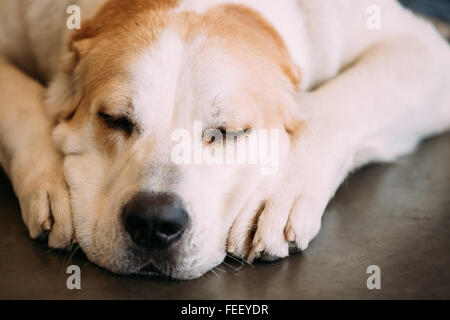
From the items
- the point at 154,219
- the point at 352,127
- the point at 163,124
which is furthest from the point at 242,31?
the point at 154,219

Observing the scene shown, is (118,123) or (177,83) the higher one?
(177,83)

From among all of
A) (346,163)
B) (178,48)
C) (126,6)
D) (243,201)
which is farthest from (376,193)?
(126,6)

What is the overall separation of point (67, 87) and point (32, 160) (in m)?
0.26

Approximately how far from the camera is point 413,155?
224cm

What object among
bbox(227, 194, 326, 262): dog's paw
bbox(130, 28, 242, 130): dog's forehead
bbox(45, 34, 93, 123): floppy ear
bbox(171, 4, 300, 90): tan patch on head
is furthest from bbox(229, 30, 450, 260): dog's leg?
bbox(45, 34, 93, 123): floppy ear

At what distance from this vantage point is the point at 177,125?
150 cm

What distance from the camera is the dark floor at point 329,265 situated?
138 centimetres

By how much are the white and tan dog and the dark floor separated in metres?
0.05

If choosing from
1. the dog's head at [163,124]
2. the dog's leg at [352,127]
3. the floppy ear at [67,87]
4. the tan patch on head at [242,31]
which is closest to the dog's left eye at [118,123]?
the dog's head at [163,124]

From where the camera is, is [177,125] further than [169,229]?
Yes

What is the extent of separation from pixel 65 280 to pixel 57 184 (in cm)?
28

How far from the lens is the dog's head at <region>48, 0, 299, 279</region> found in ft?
4.54

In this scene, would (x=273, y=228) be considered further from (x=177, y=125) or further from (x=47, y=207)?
(x=47, y=207)

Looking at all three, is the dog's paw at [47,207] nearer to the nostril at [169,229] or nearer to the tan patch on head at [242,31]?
the nostril at [169,229]
